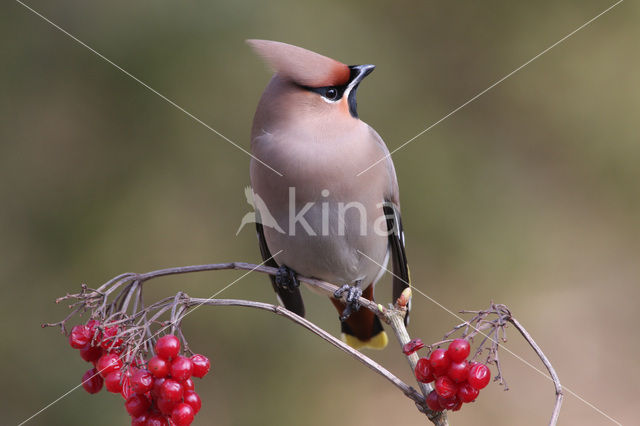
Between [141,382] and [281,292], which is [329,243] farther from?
[141,382]

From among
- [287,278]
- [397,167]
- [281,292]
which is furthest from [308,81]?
[397,167]

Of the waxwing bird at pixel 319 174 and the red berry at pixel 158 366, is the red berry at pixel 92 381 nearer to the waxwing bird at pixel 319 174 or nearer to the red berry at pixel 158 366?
the red berry at pixel 158 366

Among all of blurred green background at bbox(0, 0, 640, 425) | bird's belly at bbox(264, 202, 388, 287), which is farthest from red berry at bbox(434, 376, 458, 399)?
blurred green background at bbox(0, 0, 640, 425)

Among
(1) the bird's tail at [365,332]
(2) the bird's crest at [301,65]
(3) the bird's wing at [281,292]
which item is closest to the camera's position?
(2) the bird's crest at [301,65]

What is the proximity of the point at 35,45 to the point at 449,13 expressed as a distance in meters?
2.28

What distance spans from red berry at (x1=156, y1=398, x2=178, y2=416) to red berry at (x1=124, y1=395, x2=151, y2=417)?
0.14ft

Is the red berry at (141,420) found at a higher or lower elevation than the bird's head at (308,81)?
lower

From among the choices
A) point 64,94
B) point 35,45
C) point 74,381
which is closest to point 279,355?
point 74,381

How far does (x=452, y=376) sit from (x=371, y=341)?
60.6 inches

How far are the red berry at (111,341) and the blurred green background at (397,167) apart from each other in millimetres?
2065

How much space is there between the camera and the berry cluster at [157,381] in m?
1.46

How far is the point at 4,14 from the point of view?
3.87m

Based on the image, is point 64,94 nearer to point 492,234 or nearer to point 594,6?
point 492,234

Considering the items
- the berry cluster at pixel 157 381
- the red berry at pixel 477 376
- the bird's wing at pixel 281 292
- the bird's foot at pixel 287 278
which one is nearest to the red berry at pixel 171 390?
the berry cluster at pixel 157 381
